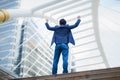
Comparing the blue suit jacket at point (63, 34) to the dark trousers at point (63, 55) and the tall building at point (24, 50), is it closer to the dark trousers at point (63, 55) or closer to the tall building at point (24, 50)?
the dark trousers at point (63, 55)

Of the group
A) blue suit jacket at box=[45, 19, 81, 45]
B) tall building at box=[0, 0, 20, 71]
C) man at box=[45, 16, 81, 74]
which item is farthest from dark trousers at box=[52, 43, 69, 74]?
tall building at box=[0, 0, 20, 71]

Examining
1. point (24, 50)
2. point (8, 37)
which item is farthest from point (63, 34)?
point (8, 37)

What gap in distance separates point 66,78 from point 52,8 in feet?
27.7

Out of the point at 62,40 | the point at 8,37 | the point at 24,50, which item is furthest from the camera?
the point at 8,37

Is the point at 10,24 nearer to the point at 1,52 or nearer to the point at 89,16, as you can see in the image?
the point at 1,52

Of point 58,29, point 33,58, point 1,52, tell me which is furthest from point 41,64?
point 58,29

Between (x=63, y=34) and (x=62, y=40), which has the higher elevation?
(x=63, y=34)

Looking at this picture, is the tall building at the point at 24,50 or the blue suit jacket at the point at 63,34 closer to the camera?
the blue suit jacket at the point at 63,34

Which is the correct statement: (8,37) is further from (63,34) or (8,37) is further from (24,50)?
(63,34)

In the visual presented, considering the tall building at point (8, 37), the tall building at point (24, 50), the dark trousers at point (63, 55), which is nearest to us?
the dark trousers at point (63, 55)

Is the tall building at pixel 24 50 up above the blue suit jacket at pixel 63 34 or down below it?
above

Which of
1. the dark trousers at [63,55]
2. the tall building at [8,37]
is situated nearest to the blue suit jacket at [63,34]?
the dark trousers at [63,55]

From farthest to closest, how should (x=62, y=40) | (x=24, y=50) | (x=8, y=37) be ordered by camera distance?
(x=8, y=37) < (x=24, y=50) < (x=62, y=40)

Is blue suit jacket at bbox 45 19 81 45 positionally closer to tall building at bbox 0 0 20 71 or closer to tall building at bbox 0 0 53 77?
tall building at bbox 0 0 53 77
